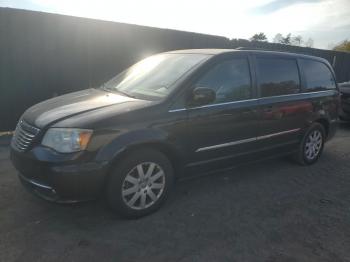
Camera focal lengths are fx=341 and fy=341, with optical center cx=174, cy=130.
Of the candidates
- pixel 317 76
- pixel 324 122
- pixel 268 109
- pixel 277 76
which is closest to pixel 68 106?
pixel 268 109

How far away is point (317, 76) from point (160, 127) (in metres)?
3.28

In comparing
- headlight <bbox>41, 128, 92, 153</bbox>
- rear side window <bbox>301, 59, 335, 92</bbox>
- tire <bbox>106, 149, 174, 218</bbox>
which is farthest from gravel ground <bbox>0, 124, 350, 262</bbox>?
rear side window <bbox>301, 59, 335, 92</bbox>

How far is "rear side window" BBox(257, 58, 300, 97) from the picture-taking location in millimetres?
4531

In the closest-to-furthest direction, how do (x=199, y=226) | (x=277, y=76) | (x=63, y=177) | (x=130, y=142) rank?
(x=63, y=177) → (x=130, y=142) → (x=199, y=226) → (x=277, y=76)

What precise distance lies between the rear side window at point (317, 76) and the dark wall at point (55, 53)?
465 cm

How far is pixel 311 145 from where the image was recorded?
5504 mm

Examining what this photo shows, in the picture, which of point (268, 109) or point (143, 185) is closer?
point (143, 185)

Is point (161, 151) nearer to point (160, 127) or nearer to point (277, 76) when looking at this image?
point (160, 127)

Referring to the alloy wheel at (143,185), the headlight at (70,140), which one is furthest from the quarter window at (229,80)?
the headlight at (70,140)

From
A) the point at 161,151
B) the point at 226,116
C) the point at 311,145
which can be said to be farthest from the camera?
the point at 311,145

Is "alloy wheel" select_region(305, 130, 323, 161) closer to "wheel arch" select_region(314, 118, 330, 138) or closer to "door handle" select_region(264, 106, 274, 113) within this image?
"wheel arch" select_region(314, 118, 330, 138)

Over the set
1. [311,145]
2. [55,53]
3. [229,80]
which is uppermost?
[55,53]

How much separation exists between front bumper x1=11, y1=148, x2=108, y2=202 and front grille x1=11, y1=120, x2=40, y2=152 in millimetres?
111

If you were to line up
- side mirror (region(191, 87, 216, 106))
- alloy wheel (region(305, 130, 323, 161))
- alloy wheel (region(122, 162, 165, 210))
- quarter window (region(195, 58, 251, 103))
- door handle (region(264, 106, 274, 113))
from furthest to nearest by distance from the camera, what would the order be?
alloy wheel (region(305, 130, 323, 161)) → door handle (region(264, 106, 274, 113)) → quarter window (region(195, 58, 251, 103)) → side mirror (region(191, 87, 216, 106)) → alloy wheel (region(122, 162, 165, 210))
